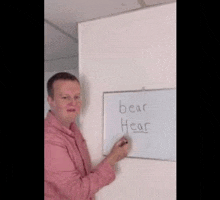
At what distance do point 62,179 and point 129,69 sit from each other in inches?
27.0

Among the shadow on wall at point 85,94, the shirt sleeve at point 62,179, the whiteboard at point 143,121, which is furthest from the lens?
the shadow on wall at point 85,94

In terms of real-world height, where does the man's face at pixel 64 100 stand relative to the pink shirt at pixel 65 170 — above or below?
above

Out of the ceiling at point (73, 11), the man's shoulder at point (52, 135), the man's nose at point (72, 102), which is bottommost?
the man's shoulder at point (52, 135)

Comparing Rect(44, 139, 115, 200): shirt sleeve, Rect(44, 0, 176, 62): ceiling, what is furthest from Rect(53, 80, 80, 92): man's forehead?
Rect(44, 0, 176, 62): ceiling

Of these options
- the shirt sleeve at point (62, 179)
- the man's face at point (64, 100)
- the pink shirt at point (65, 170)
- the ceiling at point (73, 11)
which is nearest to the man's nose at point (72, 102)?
the man's face at point (64, 100)

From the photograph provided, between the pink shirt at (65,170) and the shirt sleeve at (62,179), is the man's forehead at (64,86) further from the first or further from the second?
the shirt sleeve at (62,179)

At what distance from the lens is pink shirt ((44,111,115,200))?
0.76 m

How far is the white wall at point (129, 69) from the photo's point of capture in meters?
0.90

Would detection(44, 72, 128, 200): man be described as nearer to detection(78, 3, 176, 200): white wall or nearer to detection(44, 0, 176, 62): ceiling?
detection(78, 3, 176, 200): white wall
